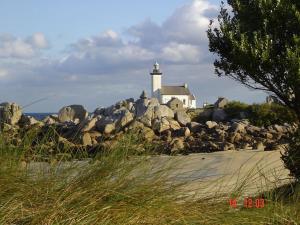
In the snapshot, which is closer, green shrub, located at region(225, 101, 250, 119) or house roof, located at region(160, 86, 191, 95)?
green shrub, located at region(225, 101, 250, 119)

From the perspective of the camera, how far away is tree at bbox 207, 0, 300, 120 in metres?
11.0

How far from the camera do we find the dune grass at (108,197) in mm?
4699

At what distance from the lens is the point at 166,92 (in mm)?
67312

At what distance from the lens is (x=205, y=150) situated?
22.9 m

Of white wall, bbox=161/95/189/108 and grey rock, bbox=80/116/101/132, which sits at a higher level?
white wall, bbox=161/95/189/108

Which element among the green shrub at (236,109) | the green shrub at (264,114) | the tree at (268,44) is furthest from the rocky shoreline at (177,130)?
the tree at (268,44)

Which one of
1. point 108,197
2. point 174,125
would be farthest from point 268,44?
point 174,125

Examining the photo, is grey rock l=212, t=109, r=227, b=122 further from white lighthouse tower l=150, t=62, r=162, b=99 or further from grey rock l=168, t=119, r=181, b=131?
white lighthouse tower l=150, t=62, r=162, b=99

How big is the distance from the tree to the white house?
51639mm

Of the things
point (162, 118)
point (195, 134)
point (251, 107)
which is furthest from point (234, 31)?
point (251, 107)

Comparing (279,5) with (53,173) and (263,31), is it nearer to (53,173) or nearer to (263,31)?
(263,31)

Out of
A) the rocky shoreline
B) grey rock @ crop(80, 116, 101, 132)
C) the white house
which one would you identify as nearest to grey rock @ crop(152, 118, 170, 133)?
the rocky shoreline

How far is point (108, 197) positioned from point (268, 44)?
681 cm

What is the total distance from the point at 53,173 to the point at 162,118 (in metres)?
25.6
